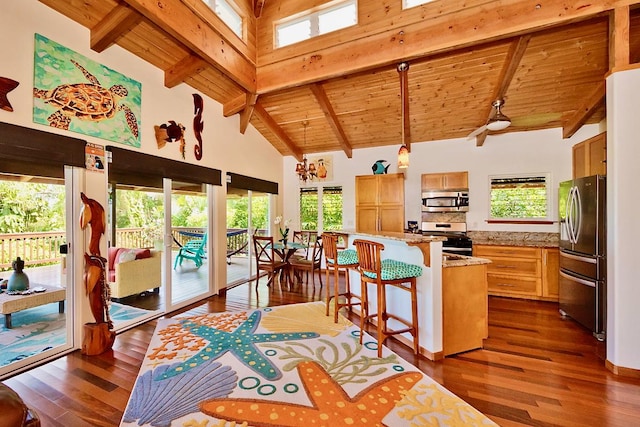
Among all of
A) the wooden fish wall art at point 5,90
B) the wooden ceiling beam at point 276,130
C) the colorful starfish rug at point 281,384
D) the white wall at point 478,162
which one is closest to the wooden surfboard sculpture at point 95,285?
the colorful starfish rug at point 281,384

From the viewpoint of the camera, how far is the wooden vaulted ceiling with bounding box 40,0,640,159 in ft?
8.91

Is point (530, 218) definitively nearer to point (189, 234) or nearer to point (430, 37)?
point (430, 37)

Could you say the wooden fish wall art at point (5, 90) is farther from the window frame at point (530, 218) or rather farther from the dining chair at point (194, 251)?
the window frame at point (530, 218)

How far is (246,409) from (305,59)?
3991mm

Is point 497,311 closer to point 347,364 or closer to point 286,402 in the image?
point 347,364

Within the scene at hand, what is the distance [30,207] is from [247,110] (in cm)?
309

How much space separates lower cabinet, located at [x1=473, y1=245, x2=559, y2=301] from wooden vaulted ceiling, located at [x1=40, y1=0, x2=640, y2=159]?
2066mm

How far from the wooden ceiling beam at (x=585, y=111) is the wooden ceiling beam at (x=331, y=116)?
3594 mm

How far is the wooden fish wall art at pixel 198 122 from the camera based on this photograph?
4082 mm

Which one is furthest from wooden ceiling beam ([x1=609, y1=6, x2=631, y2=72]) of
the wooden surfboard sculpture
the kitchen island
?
the wooden surfboard sculpture

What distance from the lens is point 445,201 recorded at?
522 centimetres

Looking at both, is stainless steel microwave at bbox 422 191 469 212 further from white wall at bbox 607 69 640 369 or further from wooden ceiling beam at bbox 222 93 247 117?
wooden ceiling beam at bbox 222 93 247 117

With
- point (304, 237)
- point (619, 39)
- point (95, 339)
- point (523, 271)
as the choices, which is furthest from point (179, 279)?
point (619, 39)

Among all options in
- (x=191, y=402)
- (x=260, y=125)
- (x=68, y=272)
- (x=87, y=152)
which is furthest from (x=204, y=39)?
(x=191, y=402)
